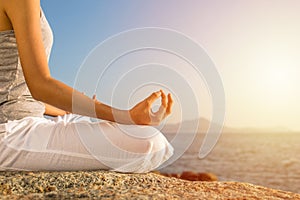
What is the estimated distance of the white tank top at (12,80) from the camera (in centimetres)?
276

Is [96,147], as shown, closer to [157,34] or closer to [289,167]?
[157,34]

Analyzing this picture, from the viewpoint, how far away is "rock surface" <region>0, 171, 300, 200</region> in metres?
2.48

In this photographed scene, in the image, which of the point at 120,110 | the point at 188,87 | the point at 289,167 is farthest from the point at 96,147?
the point at 289,167

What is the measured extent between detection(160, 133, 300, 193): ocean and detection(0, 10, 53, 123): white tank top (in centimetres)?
1432

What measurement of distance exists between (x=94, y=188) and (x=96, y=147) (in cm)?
27

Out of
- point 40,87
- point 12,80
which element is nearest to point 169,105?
point 40,87

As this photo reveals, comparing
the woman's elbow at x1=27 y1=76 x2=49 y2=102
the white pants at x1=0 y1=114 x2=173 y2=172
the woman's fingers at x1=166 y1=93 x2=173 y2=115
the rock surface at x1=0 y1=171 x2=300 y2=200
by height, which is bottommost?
the rock surface at x1=0 y1=171 x2=300 y2=200

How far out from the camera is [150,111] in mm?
2615

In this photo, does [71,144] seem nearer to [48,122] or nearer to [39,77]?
[48,122]

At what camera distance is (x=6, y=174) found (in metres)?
2.80

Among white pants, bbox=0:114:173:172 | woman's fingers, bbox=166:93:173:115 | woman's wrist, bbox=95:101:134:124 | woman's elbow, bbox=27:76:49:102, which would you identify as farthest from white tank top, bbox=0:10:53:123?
woman's fingers, bbox=166:93:173:115

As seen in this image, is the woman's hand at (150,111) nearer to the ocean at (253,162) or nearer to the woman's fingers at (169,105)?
the woman's fingers at (169,105)

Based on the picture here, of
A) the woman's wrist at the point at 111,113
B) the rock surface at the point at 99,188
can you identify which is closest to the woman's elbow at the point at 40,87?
the woman's wrist at the point at 111,113

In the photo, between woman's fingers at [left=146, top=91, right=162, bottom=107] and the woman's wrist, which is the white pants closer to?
the woman's wrist
